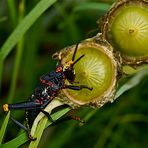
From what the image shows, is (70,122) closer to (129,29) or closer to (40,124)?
(40,124)

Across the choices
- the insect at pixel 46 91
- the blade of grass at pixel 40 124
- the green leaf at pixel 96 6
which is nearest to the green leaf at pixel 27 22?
the insect at pixel 46 91

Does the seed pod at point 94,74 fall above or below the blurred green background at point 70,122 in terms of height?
above

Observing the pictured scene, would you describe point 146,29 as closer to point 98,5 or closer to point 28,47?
point 98,5

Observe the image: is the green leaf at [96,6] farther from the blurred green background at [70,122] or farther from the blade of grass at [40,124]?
the blade of grass at [40,124]

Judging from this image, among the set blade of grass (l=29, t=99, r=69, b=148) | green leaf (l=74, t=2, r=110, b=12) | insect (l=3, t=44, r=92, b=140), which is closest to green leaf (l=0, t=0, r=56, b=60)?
insect (l=3, t=44, r=92, b=140)

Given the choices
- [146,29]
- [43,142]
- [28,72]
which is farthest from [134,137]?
[146,29]
